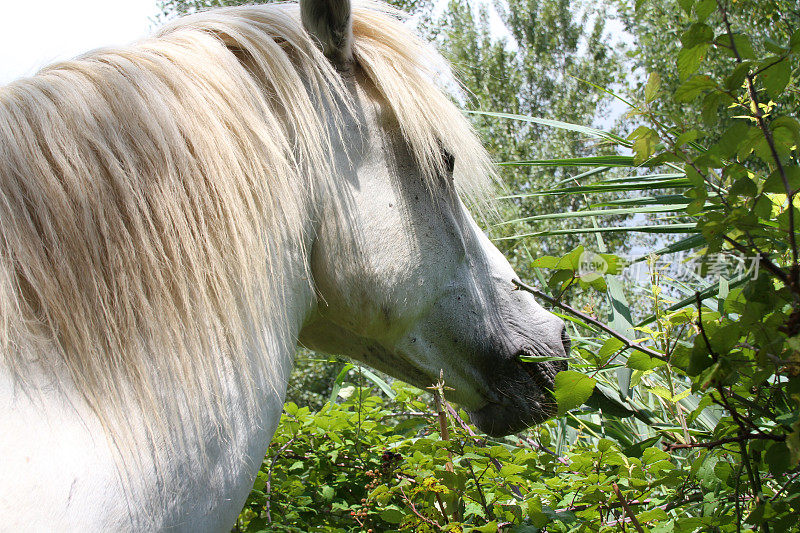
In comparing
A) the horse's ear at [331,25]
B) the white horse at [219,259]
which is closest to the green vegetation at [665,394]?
the white horse at [219,259]

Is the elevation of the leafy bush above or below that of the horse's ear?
below

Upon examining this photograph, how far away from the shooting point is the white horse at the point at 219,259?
0.78m

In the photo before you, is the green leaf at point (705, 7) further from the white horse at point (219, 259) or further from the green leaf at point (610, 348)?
the white horse at point (219, 259)

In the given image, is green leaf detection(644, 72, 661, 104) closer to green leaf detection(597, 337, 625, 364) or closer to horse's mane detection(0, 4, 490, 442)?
green leaf detection(597, 337, 625, 364)

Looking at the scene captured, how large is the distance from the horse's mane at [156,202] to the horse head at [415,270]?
7 cm

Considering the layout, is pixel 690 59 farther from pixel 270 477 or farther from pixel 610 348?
pixel 270 477

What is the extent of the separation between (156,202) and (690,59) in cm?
74

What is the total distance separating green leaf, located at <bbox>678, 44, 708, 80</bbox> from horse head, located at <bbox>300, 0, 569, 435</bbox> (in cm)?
50

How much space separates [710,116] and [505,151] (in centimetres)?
1001

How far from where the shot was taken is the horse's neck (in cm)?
70

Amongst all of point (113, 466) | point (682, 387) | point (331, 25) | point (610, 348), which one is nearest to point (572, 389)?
point (610, 348)

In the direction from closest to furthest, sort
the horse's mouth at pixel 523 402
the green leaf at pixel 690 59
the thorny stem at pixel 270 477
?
the green leaf at pixel 690 59, the horse's mouth at pixel 523 402, the thorny stem at pixel 270 477

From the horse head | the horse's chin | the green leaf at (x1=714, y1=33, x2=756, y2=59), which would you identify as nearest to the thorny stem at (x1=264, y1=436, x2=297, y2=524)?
the horse head

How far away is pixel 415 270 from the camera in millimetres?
1187
